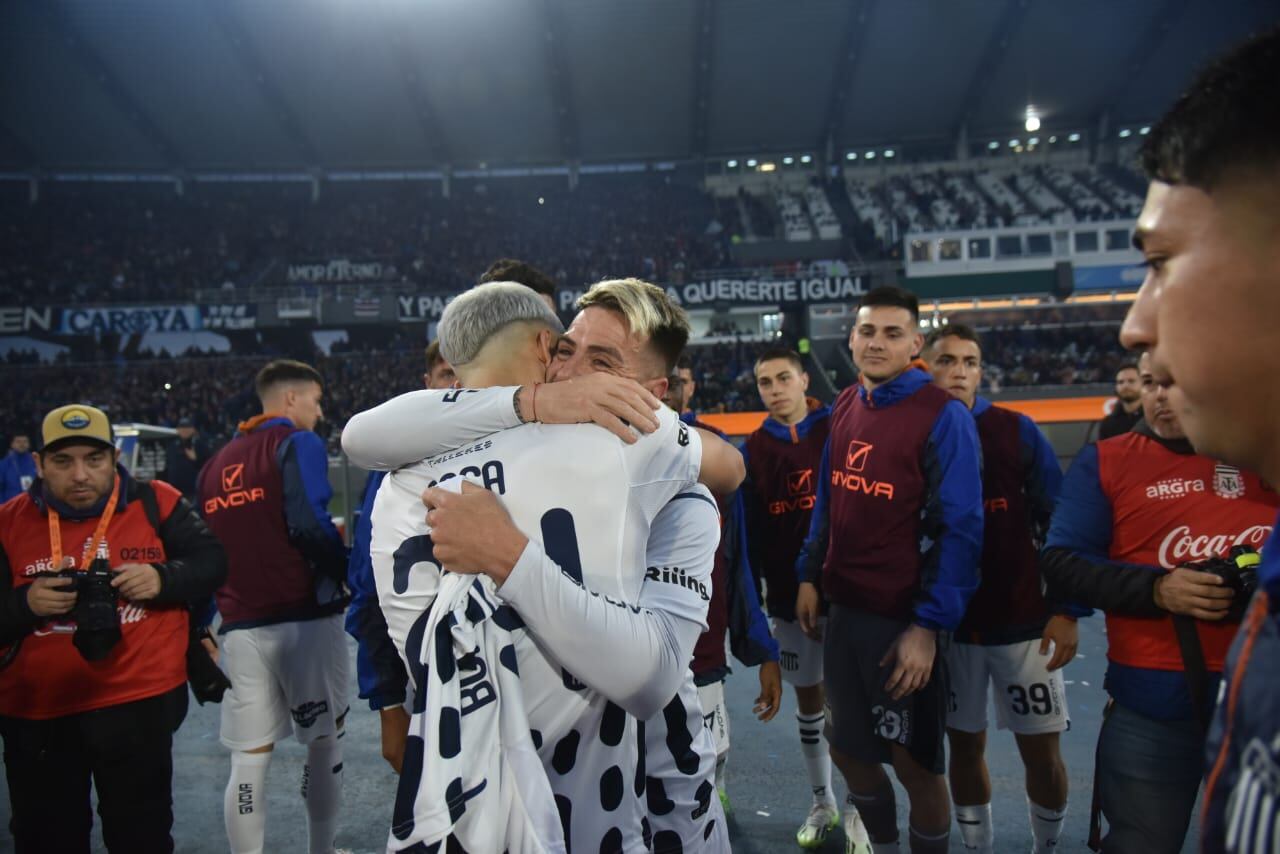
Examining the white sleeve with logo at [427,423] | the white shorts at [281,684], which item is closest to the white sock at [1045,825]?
the white sleeve with logo at [427,423]

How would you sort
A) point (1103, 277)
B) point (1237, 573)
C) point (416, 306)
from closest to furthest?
point (1237, 573) → point (416, 306) → point (1103, 277)

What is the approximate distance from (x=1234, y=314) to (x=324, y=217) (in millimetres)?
36492

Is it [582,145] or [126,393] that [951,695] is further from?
[582,145]

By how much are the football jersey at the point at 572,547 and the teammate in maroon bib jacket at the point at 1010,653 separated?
239cm

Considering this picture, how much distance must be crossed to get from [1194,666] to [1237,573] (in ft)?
1.02

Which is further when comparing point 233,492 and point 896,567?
point 233,492

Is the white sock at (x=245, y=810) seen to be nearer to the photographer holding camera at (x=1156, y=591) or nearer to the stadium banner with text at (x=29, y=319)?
the photographer holding camera at (x=1156, y=591)

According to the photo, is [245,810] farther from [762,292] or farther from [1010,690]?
[762,292]

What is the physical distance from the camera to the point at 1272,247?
721 mm

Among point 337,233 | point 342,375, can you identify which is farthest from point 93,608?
point 337,233

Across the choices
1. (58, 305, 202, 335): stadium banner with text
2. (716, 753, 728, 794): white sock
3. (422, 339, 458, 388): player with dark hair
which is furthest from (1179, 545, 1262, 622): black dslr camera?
(58, 305, 202, 335): stadium banner with text

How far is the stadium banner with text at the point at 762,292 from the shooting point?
22875 millimetres

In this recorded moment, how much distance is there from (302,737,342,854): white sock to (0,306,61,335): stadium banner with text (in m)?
26.4

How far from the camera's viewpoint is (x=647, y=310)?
181 cm
